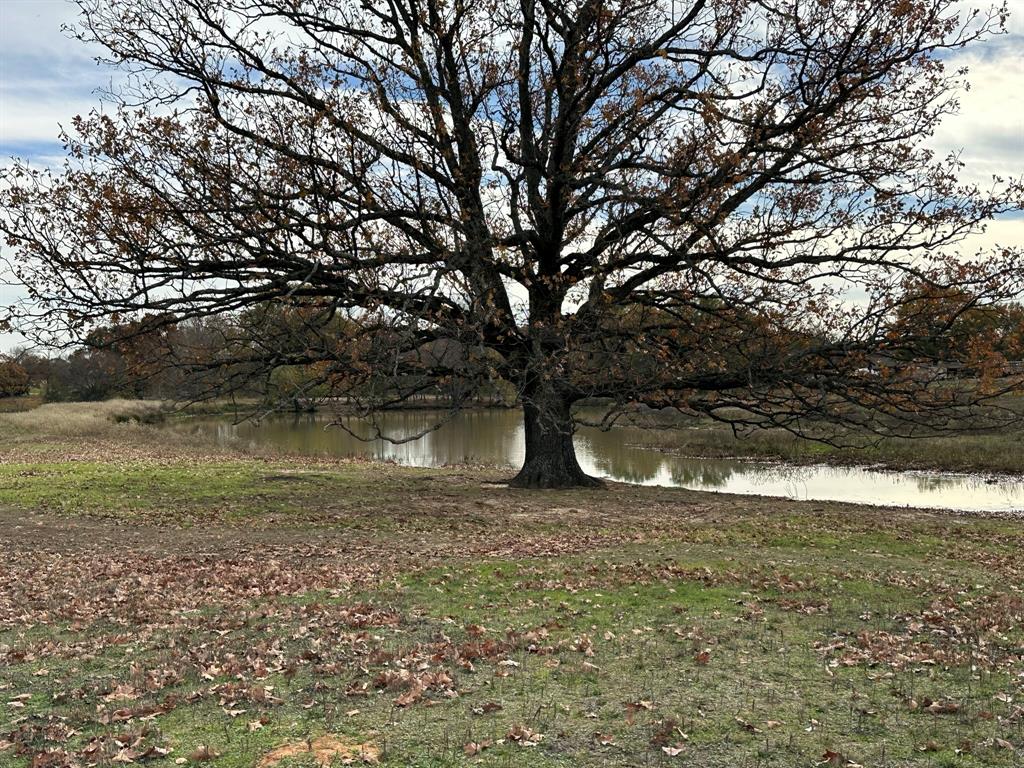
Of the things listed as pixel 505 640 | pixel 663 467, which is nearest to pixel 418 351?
pixel 505 640

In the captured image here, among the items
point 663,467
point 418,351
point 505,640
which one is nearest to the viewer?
point 505,640

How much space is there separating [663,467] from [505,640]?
85.4 feet

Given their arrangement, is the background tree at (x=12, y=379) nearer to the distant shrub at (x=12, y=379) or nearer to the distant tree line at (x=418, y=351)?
the distant shrub at (x=12, y=379)

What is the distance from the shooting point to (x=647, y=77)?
17.4 metres

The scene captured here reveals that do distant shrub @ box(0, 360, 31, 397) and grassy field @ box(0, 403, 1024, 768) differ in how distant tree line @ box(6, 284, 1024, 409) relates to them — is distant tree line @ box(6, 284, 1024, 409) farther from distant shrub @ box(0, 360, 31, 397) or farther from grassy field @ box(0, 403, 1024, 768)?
distant shrub @ box(0, 360, 31, 397)

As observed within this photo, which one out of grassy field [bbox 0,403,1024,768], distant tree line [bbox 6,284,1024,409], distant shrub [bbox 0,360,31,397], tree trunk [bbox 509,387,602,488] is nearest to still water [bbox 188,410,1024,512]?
distant tree line [bbox 6,284,1024,409]

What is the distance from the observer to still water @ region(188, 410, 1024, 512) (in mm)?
25062

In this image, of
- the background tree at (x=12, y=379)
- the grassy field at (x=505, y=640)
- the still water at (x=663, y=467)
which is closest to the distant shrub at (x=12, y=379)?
the background tree at (x=12, y=379)

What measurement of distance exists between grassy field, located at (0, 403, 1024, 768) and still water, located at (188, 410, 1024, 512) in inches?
267

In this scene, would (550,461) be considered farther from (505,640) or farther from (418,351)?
(505,640)

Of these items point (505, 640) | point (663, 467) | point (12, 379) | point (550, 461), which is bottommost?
point (663, 467)

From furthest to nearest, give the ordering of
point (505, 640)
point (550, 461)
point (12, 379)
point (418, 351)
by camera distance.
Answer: point (12, 379) < point (550, 461) < point (418, 351) < point (505, 640)

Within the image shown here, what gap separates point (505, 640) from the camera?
7.25m

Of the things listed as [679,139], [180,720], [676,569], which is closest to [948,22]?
[679,139]
